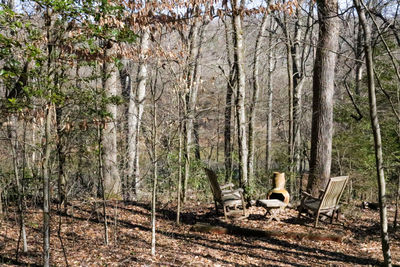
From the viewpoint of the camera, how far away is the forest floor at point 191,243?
17.8 feet

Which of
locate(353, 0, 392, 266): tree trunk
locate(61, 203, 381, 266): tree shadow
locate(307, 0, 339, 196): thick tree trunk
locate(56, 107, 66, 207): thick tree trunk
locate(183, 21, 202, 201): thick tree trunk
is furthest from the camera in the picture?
locate(307, 0, 339, 196): thick tree trunk

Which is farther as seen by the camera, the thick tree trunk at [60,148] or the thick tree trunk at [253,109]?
the thick tree trunk at [253,109]

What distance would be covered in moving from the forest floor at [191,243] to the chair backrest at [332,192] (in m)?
0.45

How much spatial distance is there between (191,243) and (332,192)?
2.77 metres

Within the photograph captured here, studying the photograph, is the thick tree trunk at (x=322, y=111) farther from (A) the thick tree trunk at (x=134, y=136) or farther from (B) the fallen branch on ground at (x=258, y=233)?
(A) the thick tree trunk at (x=134, y=136)

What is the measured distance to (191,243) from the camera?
252 inches

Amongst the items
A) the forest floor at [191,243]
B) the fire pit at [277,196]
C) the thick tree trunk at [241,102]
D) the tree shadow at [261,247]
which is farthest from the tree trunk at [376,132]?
the thick tree trunk at [241,102]

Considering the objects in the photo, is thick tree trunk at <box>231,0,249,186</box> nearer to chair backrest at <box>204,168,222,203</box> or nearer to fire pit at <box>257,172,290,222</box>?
fire pit at <box>257,172,290,222</box>

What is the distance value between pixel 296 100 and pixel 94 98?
8829 millimetres

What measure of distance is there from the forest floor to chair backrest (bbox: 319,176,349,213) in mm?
448

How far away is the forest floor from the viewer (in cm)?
541

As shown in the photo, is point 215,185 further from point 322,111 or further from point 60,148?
point 60,148

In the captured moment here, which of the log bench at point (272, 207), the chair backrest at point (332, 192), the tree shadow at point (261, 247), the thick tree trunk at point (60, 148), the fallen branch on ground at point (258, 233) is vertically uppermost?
the thick tree trunk at point (60, 148)

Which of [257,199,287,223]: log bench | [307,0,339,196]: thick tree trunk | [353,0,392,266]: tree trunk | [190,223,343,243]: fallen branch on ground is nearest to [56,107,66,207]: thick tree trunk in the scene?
[190,223,343,243]: fallen branch on ground
